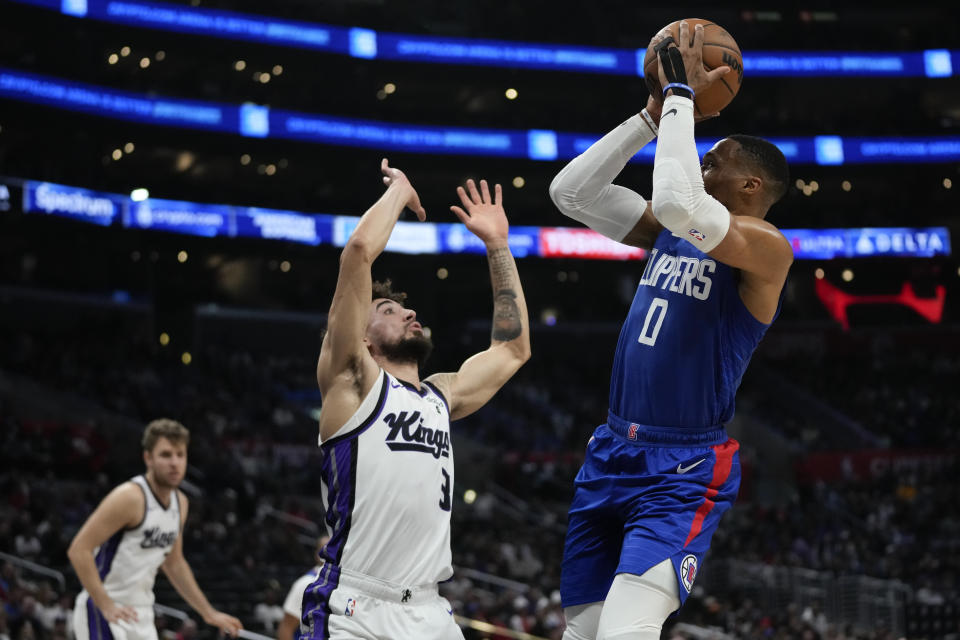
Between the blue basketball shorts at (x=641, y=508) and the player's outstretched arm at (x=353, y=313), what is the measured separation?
1.04 meters

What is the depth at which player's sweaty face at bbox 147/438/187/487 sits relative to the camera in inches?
294

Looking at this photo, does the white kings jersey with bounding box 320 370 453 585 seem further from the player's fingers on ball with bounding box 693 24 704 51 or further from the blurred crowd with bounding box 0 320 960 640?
the blurred crowd with bounding box 0 320 960 640

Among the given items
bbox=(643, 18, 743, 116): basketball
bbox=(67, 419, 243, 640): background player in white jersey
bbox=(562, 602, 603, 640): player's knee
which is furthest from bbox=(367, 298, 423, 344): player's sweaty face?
bbox=(67, 419, 243, 640): background player in white jersey

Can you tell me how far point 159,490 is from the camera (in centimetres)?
755

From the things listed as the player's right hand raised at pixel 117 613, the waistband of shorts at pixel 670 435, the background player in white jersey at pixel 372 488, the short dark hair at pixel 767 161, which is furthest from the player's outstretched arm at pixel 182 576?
the short dark hair at pixel 767 161

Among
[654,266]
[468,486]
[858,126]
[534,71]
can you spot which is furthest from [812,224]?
[654,266]

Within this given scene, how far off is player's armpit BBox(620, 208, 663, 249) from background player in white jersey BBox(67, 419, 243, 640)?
3594mm

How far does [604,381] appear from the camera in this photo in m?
34.7

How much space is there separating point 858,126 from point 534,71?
10546mm

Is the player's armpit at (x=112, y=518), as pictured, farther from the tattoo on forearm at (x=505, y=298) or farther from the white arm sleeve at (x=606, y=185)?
the white arm sleeve at (x=606, y=185)

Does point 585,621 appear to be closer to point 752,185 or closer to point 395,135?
point 752,185

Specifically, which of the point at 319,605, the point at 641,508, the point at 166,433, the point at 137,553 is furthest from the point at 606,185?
the point at 137,553

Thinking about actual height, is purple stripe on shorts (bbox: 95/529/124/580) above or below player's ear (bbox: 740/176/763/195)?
below

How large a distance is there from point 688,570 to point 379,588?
123 centimetres
